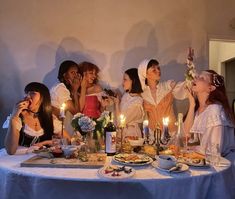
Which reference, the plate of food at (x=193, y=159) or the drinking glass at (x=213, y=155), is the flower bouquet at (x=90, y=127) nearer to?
the plate of food at (x=193, y=159)

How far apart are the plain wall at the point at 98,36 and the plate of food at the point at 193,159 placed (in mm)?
1575

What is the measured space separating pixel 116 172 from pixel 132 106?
5.03 feet

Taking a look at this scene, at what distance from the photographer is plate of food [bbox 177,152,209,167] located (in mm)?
1540

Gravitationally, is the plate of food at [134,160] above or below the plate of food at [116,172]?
above

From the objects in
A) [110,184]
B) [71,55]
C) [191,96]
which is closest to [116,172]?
[110,184]

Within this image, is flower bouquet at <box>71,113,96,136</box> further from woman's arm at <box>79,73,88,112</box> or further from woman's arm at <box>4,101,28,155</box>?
woman's arm at <box>79,73,88,112</box>

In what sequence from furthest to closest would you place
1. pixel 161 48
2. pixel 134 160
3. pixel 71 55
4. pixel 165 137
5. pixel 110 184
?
pixel 161 48 → pixel 71 55 → pixel 165 137 → pixel 134 160 → pixel 110 184

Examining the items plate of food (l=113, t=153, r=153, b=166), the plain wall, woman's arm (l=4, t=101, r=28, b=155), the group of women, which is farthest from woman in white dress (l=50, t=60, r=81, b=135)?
plate of food (l=113, t=153, r=153, b=166)

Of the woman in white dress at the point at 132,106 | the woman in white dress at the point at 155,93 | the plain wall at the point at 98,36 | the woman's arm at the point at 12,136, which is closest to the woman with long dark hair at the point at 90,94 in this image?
the plain wall at the point at 98,36

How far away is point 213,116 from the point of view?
6.81 ft

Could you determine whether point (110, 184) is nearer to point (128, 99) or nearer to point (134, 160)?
point (134, 160)

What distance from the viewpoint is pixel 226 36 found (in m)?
3.55

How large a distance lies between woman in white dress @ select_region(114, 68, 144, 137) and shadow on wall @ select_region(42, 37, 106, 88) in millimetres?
451

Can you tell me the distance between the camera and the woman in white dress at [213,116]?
2023 mm
